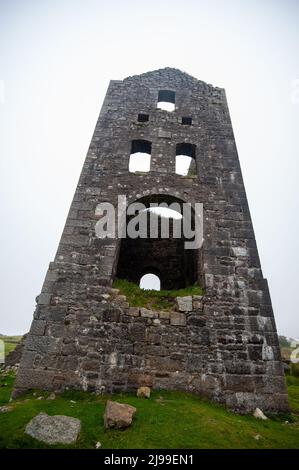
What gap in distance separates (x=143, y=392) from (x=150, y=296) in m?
2.52

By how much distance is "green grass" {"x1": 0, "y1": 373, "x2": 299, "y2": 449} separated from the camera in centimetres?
441

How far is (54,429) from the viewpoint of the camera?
15.2 ft

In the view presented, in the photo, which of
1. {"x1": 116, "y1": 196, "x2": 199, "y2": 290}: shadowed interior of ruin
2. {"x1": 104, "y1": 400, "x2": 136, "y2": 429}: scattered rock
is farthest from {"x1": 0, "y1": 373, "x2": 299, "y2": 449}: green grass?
{"x1": 116, "y1": 196, "x2": 199, "y2": 290}: shadowed interior of ruin

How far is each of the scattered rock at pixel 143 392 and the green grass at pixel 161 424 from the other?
0.15 metres

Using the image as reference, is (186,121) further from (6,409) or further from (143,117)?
(6,409)

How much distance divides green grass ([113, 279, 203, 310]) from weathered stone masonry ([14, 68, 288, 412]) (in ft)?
1.03

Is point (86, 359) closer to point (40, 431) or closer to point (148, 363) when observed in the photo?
point (148, 363)

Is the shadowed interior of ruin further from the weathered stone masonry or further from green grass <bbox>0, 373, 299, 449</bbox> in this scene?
green grass <bbox>0, 373, 299, 449</bbox>

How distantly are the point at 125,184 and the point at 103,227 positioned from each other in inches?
71.8

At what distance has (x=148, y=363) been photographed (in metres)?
6.77

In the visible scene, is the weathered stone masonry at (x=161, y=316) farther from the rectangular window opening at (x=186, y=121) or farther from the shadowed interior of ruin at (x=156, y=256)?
the shadowed interior of ruin at (x=156, y=256)

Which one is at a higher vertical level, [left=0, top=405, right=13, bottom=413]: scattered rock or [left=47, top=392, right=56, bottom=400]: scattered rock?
[left=47, top=392, right=56, bottom=400]: scattered rock
